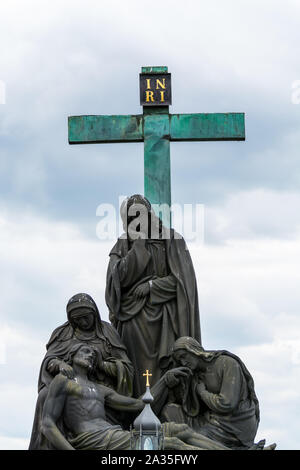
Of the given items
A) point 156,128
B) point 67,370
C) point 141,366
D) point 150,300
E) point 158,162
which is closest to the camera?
point 67,370

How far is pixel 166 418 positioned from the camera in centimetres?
1528

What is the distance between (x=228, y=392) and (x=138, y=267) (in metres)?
1.98

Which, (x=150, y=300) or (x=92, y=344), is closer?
(x=92, y=344)

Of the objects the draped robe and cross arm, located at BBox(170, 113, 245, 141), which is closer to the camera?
the draped robe

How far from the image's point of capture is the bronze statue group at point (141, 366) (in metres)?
14.8

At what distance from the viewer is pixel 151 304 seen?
16188 mm

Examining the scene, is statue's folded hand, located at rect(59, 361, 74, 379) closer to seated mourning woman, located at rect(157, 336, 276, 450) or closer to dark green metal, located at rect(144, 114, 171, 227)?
seated mourning woman, located at rect(157, 336, 276, 450)

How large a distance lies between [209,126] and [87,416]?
15.0ft

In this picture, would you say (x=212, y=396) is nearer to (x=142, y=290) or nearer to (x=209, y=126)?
(x=142, y=290)

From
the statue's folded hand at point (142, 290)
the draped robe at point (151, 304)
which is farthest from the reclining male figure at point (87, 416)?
the statue's folded hand at point (142, 290)

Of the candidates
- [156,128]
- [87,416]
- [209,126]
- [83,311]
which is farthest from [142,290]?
[209,126]

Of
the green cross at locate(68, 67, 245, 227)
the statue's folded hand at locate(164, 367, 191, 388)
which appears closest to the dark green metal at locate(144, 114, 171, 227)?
the green cross at locate(68, 67, 245, 227)

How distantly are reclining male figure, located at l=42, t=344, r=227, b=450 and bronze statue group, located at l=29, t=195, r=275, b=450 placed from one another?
0.01m

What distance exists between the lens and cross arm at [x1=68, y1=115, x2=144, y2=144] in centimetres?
1755
